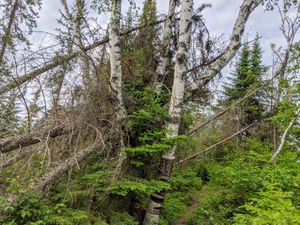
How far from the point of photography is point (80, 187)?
13.2ft

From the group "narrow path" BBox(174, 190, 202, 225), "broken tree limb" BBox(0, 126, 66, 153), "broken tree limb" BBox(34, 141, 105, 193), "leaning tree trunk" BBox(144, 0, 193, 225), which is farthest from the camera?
"narrow path" BBox(174, 190, 202, 225)

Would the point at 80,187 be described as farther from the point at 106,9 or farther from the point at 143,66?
the point at 106,9

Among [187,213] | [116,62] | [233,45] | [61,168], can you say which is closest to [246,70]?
[233,45]

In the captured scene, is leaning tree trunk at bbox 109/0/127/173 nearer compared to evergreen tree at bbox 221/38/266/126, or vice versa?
leaning tree trunk at bbox 109/0/127/173

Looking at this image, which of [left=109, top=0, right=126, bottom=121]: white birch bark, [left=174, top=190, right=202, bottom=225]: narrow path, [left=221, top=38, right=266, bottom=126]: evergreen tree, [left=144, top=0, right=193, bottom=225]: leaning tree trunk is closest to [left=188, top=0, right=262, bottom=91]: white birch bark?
[left=144, top=0, right=193, bottom=225]: leaning tree trunk

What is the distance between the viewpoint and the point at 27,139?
13.1 ft

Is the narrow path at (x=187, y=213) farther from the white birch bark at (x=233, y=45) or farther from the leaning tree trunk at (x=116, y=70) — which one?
the white birch bark at (x=233, y=45)

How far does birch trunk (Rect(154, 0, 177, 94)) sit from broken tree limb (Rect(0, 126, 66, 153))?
228 cm

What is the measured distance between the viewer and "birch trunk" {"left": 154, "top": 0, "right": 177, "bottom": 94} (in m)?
5.49

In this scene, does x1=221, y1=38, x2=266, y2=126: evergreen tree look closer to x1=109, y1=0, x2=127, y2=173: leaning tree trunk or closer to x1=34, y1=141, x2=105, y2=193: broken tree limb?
x1=109, y1=0, x2=127, y2=173: leaning tree trunk

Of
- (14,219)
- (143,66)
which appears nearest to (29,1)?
(143,66)

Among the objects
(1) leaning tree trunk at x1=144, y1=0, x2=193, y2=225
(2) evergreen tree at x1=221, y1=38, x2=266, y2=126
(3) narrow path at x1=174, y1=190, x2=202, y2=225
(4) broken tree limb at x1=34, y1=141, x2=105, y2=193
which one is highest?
(2) evergreen tree at x1=221, y1=38, x2=266, y2=126

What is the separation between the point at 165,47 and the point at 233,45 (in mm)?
1439

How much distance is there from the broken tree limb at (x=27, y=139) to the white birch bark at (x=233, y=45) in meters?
2.80
